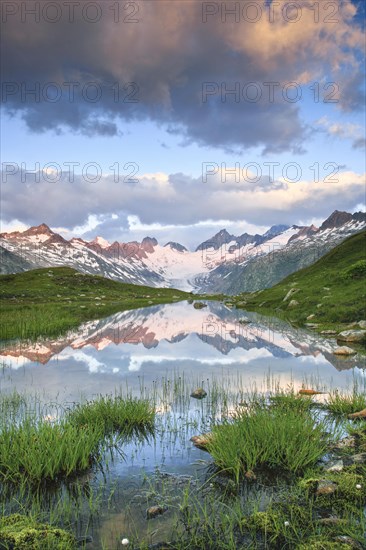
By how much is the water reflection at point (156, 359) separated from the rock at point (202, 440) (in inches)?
270

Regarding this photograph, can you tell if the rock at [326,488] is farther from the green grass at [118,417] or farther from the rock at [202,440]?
the green grass at [118,417]

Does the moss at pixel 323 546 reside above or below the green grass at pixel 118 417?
below

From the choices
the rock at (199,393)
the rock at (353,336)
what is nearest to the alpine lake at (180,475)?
the rock at (199,393)

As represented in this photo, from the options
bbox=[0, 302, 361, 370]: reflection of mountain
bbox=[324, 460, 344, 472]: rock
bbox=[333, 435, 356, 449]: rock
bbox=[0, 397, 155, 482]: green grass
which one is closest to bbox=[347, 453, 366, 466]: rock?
bbox=[324, 460, 344, 472]: rock

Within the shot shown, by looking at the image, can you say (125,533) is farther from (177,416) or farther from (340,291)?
(340,291)

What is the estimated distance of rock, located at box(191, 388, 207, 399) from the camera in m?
16.3

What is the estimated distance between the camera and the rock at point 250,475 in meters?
9.30

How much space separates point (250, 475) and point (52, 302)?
77.0m

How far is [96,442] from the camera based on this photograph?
10.9 meters

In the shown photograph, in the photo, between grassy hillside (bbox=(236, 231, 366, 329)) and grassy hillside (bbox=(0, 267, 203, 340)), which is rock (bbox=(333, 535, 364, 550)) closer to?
grassy hillside (bbox=(0, 267, 203, 340))

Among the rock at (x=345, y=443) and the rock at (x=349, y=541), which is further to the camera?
the rock at (x=345, y=443)

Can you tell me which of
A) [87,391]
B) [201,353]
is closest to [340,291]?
[201,353]

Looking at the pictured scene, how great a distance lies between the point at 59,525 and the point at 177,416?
669 cm

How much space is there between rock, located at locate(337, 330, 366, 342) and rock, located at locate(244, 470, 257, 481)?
24.5 m
